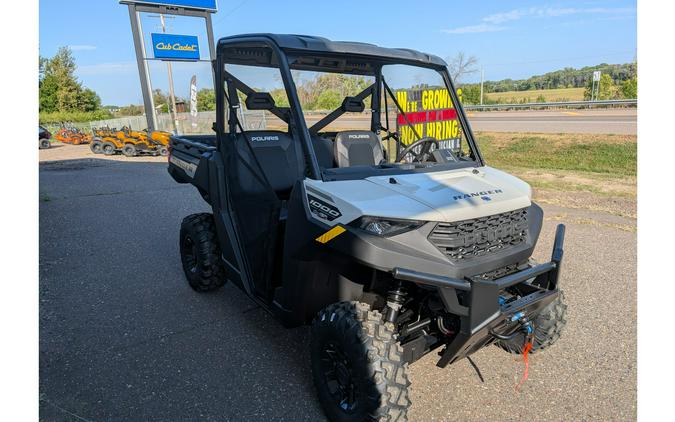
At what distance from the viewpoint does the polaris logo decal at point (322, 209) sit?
7.50 feet

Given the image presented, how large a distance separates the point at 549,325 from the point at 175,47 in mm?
17809

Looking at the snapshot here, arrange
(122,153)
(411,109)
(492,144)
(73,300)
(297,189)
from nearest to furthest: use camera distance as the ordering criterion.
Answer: (297,189) < (411,109) < (73,300) < (492,144) < (122,153)

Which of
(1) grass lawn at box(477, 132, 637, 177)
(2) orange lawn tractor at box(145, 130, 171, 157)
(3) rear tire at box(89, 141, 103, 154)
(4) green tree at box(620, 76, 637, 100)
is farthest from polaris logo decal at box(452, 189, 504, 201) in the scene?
(4) green tree at box(620, 76, 637, 100)

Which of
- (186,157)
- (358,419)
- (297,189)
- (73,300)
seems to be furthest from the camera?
(186,157)

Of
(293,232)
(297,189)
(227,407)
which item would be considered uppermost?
(297,189)

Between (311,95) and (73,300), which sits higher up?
(311,95)

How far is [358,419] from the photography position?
7.57ft

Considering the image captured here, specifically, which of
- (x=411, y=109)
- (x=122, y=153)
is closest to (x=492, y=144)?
(x=411, y=109)

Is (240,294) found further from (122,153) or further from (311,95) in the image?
(122,153)

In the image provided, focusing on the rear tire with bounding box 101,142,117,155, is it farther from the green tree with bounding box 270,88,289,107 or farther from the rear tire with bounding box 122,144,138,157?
the green tree with bounding box 270,88,289,107

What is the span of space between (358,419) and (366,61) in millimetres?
2350

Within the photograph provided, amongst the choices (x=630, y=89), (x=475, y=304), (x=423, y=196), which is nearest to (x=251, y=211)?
(x=423, y=196)

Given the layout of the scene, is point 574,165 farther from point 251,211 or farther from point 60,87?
point 60,87

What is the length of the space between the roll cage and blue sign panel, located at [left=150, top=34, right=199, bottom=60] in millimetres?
15519
